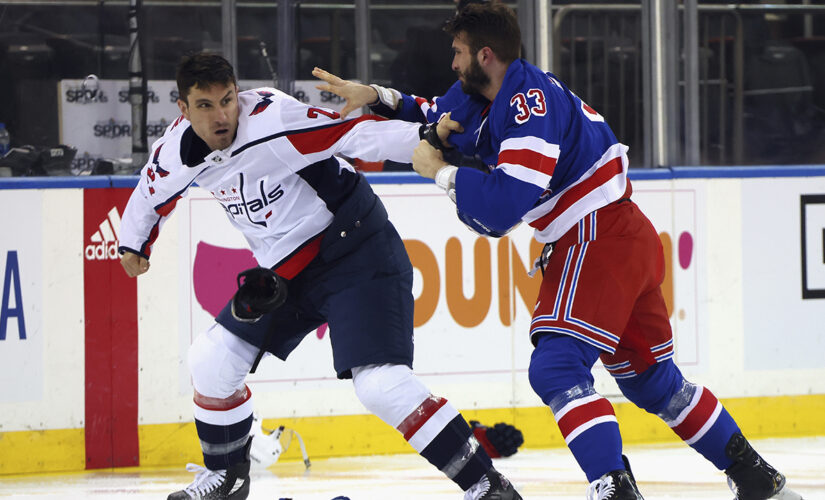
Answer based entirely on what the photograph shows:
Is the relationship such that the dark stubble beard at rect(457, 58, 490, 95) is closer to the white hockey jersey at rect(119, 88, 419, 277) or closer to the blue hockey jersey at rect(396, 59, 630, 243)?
the blue hockey jersey at rect(396, 59, 630, 243)

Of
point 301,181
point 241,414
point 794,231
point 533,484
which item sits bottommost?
point 533,484

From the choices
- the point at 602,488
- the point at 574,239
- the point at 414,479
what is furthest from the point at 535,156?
the point at 414,479

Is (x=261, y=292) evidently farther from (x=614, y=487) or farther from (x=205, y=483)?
(x=614, y=487)

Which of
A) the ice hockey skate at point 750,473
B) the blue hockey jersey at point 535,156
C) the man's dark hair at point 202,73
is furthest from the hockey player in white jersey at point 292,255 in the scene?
the ice hockey skate at point 750,473

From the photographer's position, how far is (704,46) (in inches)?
198

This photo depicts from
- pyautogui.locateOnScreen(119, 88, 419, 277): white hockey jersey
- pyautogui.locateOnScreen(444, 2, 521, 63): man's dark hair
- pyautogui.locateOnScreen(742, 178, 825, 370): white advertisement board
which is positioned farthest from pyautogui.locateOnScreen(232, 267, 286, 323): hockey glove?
pyautogui.locateOnScreen(742, 178, 825, 370): white advertisement board

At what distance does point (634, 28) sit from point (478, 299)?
1.46 metres

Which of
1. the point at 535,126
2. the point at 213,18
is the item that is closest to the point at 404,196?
the point at 213,18

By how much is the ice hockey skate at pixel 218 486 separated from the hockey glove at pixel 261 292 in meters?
0.59

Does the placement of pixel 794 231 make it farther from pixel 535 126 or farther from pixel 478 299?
pixel 535 126

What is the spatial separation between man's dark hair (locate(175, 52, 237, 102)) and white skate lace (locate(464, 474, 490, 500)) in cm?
125

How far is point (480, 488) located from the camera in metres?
2.88

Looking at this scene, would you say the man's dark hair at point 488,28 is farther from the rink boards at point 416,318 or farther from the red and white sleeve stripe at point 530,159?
the rink boards at point 416,318

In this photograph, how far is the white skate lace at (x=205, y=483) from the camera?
10.8 feet
